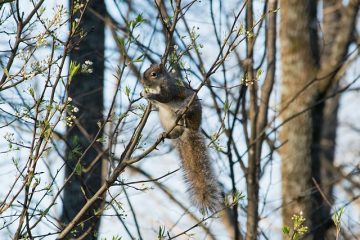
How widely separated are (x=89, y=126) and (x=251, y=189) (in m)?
1.46

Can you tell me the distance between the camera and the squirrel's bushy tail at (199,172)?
3.37 meters

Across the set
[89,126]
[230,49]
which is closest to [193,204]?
[230,49]

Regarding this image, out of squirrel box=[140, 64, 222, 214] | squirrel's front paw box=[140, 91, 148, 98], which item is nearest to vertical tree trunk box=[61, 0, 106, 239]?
squirrel box=[140, 64, 222, 214]

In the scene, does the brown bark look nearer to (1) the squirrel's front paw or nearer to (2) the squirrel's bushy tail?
(2) the squirrel's bushy tail

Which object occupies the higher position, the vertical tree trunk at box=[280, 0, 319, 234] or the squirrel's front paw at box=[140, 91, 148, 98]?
the vertical tree trunk at box=[280, 0, 319, 234]

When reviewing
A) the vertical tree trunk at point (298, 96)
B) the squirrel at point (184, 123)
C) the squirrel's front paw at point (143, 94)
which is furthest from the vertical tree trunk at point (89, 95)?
the squirrel's front paw at point (143, 94)

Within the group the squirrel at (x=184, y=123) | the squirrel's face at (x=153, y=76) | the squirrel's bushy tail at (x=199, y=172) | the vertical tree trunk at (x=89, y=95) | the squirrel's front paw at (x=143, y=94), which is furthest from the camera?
the vertical tree trunk at (x=89, y=95)

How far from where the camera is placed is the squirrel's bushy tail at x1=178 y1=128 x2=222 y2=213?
3.37 metres

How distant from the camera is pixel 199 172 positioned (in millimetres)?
3570

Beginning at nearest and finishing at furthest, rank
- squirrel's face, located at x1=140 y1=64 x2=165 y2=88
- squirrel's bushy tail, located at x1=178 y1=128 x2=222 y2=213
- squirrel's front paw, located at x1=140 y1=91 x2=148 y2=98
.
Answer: squirrel's front paw, located at x1=140 y1=91 x2=148 y2=98 < squirrel's bushy tail, located at x1=178 y1=128 x2=222 y2=213 < squirrel's face, located at x1=140 y1=64 x2=165 y2=88

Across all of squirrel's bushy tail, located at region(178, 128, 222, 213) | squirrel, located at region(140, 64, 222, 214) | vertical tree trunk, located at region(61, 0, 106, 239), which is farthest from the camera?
vertical tree trunk, located at region(61, 0, 106, 239)

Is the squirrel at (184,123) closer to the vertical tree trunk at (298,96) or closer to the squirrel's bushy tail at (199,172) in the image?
the squirrel's bushy tail at (199,172)

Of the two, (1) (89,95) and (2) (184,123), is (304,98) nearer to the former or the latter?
(1) (89,95)

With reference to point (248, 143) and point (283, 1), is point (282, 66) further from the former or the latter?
point (248, 143)
